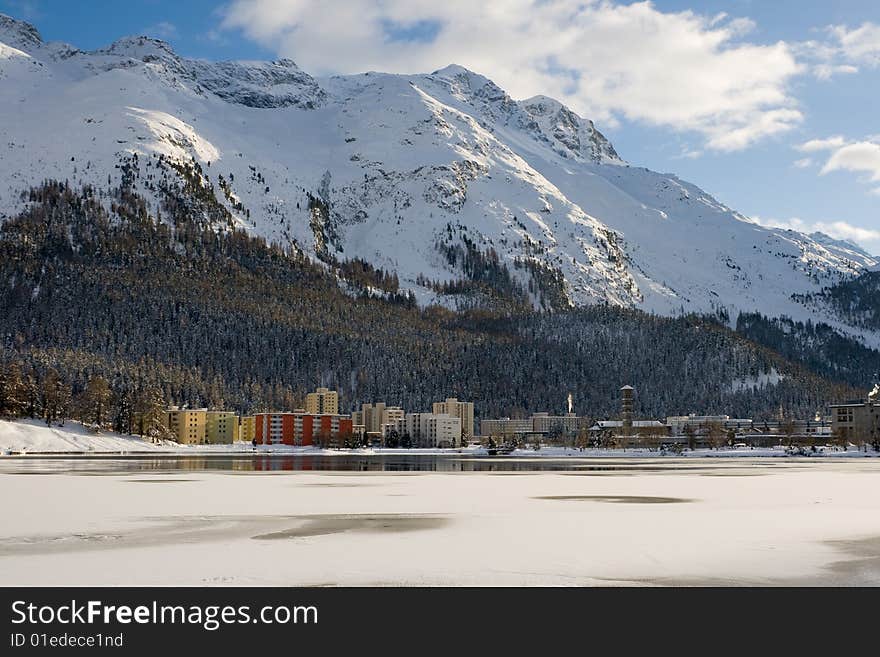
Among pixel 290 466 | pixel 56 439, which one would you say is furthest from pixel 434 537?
pixel 56 439

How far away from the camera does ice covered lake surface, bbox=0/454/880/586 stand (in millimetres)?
23938

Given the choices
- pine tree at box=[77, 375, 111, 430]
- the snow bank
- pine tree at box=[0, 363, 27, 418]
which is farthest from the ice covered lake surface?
pine tree at box=[77, 375, 111, 430]

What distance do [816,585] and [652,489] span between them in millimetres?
36734

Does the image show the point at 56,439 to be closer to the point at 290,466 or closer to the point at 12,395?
the point at 12,395

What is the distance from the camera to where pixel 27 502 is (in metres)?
44.6

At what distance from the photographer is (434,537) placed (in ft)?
103

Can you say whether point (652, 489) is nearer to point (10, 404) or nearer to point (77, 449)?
point (77, 449)

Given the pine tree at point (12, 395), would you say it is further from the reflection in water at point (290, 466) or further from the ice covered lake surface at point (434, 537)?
the ice covered lake surface at point (434, 537)

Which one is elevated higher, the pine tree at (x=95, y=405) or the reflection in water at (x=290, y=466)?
the pine tree at (x=95, y=405)

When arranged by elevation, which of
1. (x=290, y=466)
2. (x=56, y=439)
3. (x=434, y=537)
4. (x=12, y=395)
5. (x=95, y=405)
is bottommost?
(x=290, y=466)

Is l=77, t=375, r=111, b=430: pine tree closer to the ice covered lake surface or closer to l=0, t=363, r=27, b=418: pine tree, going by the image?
l=0, t=363, r=27, b=418: pine tree

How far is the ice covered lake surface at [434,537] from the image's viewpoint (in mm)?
23938

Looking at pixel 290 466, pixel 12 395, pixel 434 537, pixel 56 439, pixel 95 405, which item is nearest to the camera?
pixel 434 537

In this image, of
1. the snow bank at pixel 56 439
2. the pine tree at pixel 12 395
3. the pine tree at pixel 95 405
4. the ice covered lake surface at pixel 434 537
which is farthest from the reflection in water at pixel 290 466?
the pine tree at pixel 95 405
